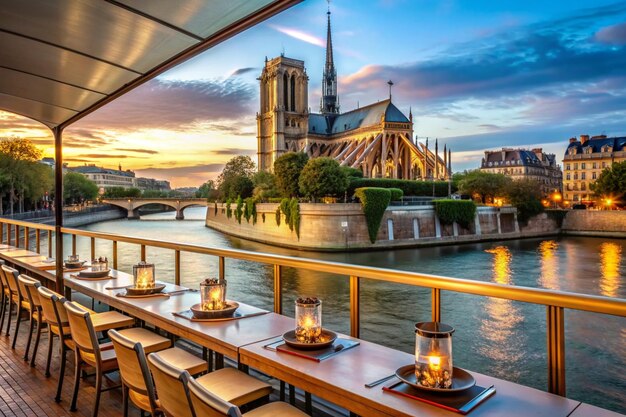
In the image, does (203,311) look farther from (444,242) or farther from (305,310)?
(444,242)

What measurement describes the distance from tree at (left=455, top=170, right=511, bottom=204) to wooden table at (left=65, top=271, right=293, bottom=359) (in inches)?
1982

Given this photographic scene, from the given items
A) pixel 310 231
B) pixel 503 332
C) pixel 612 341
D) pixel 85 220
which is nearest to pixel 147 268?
pixel 503 332

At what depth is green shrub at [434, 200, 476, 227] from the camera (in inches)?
1583

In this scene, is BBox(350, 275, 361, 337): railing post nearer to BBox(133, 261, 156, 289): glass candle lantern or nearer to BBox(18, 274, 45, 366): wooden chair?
BBox(133, 261, 156, 289): glass candle lantern

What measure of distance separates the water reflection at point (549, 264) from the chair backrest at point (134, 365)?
848 inches

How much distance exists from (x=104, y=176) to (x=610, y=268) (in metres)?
138

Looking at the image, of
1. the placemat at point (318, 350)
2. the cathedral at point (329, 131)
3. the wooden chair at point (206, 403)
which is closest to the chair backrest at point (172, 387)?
the wooden chair at point (206, 403)

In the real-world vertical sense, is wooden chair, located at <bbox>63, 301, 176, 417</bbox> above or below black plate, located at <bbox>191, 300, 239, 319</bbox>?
below

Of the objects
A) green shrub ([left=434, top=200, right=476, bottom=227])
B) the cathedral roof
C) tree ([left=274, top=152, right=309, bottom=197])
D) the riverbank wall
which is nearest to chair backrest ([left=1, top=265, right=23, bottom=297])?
the riverbank wall

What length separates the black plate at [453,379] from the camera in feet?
6.43

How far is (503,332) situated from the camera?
14.6m

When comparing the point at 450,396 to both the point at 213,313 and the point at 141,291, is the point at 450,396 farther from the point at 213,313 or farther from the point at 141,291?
the point at 141,291

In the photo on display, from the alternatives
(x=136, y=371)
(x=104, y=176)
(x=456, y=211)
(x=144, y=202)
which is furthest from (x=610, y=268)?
(x=104, y=176)

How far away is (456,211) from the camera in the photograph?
40688mm
